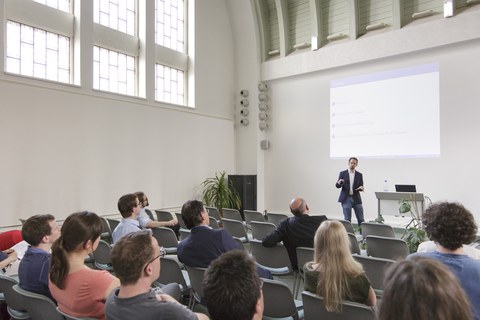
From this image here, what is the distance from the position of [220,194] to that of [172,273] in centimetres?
691

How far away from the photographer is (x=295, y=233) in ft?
12.5

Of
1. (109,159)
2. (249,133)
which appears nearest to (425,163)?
(249,133)

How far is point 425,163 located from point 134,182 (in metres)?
6.30

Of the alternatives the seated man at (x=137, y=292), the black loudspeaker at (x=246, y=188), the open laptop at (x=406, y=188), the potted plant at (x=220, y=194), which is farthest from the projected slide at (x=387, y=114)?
the seated man at (x=137, y=292)

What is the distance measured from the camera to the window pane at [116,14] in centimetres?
835

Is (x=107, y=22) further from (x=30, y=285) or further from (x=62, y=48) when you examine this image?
(x=30, y=285)

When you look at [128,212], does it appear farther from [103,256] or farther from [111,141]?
[111,141]

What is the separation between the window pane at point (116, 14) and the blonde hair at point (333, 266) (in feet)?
25.3

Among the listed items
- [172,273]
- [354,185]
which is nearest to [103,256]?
[172,273]

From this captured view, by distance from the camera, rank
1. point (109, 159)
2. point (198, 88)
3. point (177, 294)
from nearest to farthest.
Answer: point (177, 294) → point (109, 159) → point (198, 88)

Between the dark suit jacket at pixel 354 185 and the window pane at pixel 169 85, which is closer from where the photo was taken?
the dark suit jacket at pixel 354 185

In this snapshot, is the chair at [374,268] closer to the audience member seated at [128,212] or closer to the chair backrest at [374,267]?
the chair backrest at [374,267]

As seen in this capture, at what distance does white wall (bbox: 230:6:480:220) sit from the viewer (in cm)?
771

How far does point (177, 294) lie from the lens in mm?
→ 2236
